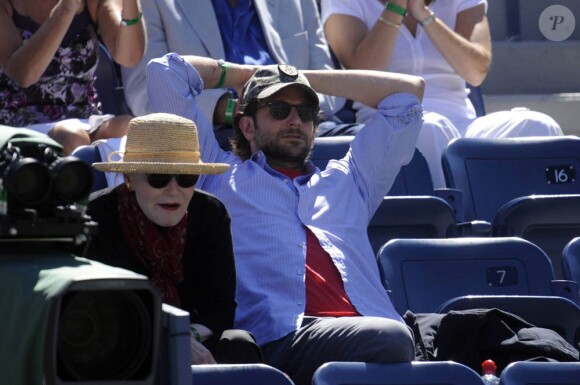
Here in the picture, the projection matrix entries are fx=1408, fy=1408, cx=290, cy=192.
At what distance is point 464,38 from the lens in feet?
21.7

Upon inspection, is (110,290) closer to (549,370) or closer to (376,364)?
(376,364)

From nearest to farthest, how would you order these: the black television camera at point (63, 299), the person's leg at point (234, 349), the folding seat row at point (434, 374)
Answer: the black television camera at point (63, 299) → the folding seat row at point (434, 374) → the person's leg at point (234, 349)

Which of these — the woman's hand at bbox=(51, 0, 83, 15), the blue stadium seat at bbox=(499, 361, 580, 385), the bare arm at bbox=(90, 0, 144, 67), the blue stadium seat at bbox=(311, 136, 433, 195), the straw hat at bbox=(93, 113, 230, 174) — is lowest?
the blue stadium seat at bbox=(499, 361, 580, 385)

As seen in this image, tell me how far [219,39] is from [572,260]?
196cm

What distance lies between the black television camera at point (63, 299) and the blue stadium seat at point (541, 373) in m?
1.27

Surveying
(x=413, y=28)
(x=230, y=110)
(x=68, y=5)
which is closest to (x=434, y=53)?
(x=413, y=28)

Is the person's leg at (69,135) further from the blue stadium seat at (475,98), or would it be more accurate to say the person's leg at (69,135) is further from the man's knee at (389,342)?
the blue stadium seat at (475,98)

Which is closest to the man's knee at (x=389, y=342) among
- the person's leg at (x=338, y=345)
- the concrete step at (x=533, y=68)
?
the person's leg at (x=338, y=345)

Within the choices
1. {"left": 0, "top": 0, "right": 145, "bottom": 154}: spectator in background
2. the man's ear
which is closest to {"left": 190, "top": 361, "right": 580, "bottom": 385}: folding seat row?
the man's ear

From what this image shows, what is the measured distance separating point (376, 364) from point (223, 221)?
698 mm

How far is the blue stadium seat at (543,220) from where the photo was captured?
5434 millimetres

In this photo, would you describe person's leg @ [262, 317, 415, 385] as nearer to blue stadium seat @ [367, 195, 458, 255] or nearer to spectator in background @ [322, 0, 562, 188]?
blue stadium seat @ [367, 195, 458, 255]

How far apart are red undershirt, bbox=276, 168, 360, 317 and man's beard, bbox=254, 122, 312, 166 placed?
37 centimetres

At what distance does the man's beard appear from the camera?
4750mm
